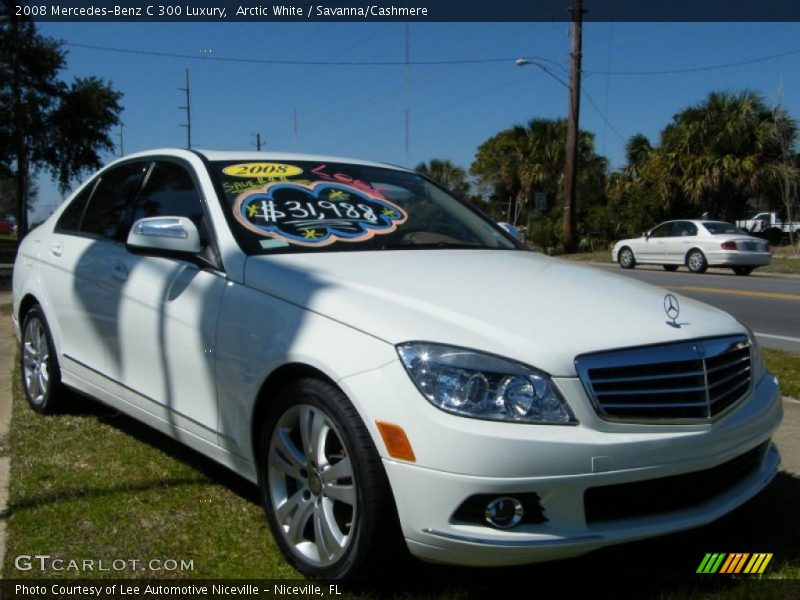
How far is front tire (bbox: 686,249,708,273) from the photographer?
20.9 m

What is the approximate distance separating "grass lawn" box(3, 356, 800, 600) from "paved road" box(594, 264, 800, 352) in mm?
5647

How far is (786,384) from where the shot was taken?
6.16 metres

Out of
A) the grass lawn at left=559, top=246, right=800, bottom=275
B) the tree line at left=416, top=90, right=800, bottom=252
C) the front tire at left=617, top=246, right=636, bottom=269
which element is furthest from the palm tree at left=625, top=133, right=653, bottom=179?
the front tire at left=617, top=246, right=636, bottom=269

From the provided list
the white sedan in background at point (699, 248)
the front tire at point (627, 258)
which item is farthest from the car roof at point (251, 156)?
the front tire at point (627, 258)

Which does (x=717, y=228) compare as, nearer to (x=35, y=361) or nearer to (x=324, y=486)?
(x=35, y=361)

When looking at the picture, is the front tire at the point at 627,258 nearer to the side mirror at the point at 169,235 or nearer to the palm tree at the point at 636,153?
the palm tree at the point at 636,153

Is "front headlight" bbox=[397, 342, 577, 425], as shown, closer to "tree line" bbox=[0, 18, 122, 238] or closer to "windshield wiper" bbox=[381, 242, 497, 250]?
"windshield wiper" bbox=[381, 242, 497, 250]

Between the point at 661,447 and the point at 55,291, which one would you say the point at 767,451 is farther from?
the point at 55,291

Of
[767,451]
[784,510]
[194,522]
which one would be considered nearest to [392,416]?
[194,522]

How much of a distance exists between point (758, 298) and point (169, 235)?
12.0 m

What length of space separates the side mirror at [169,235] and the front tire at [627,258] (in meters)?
20.9

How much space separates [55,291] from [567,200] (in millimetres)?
24962

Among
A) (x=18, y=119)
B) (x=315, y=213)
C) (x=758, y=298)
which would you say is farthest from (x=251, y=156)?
(x=18, y=119)

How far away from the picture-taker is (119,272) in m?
4.27
